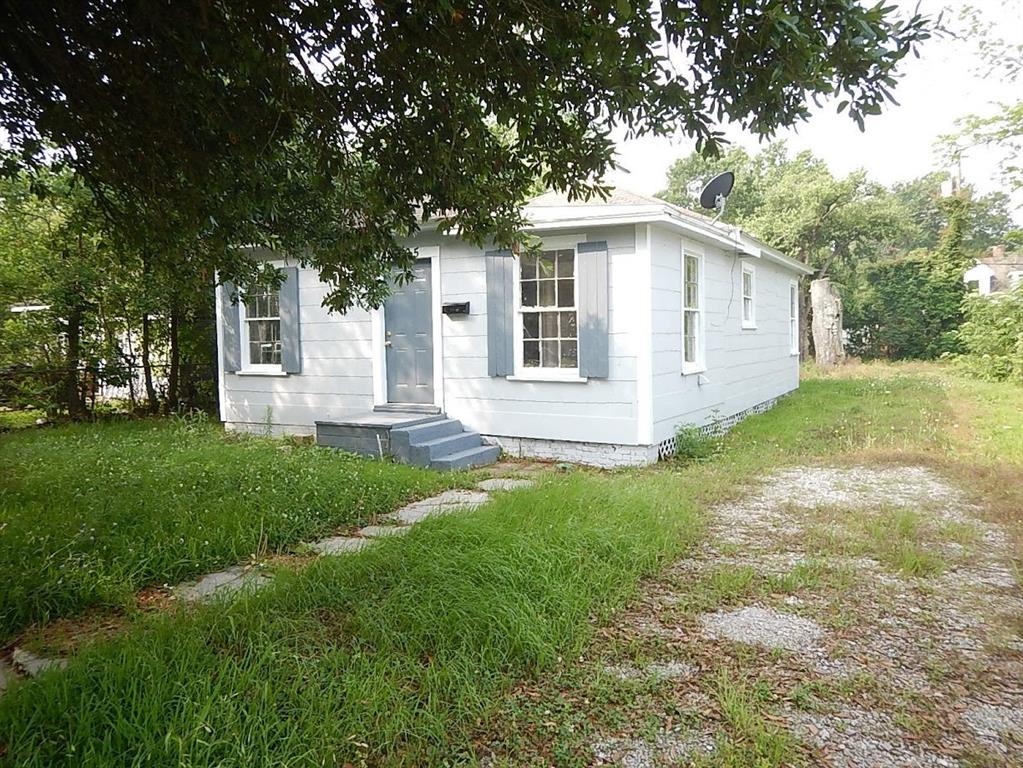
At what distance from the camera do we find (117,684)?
2.15m

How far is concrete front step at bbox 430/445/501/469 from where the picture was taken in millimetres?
6488

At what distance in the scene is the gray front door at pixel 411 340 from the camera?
25.0 ft

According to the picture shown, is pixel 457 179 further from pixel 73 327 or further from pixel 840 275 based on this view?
pixel 840 275

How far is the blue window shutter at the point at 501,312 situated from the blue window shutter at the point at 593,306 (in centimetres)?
73

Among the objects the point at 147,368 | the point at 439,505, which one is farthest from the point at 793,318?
the point at 147,368

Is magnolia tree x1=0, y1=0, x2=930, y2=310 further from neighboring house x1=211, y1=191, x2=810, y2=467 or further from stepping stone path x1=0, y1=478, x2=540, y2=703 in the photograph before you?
neighboring house x1=211, y1=191, x2=810, y2=467

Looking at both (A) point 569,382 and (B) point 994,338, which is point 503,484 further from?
(B) point 994,338

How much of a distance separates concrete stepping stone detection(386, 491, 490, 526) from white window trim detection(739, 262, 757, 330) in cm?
602

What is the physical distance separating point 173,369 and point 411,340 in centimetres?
497

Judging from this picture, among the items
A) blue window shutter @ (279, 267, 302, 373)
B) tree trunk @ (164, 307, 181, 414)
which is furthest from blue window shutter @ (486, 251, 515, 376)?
tree trunk @ (164, 307, 181, 414)

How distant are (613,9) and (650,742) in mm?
2714

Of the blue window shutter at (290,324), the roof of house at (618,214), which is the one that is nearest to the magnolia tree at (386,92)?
the roof of house at (618,214)

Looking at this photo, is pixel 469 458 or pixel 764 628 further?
pixel 469 458

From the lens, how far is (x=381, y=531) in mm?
4273
